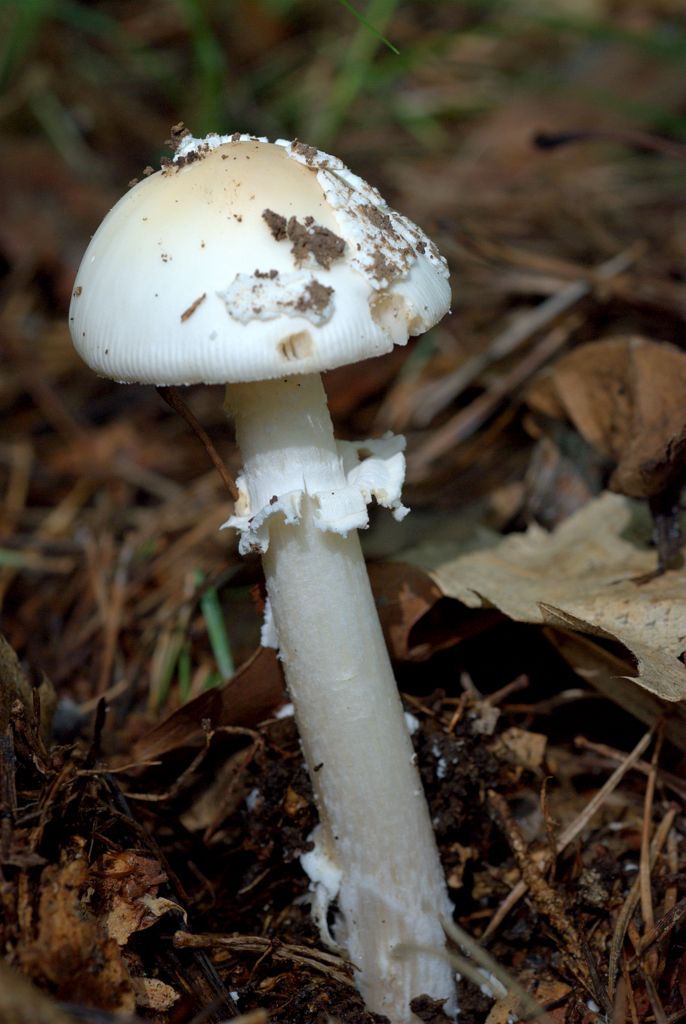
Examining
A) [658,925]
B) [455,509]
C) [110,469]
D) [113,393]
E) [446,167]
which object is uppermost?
[446,167]

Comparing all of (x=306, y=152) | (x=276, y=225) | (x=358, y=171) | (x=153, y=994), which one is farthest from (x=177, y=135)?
Answer: (x=358, y=171)

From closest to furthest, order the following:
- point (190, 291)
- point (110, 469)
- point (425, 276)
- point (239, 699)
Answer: point (190, 291) < point (425, 276) < point (239, 699) < point (110, 469)

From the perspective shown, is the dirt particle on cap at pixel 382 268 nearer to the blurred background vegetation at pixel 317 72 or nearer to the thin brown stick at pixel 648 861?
the thin brown stick at pixel 648 861

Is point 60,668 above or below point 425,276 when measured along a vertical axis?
below

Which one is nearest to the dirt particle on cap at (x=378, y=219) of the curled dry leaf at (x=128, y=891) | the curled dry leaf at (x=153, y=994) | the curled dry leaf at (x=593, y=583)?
the curled dry leaf at (x=593, y=583)

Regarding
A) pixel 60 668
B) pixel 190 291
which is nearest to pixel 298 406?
pixel 190 291

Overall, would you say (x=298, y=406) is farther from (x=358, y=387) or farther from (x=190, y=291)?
(x=358, y=387)

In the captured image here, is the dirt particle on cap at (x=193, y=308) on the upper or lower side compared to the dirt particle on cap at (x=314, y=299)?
upper

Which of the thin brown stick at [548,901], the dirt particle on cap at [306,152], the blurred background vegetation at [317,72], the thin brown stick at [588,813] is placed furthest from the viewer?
the blurred background vegetation at [317,72]
